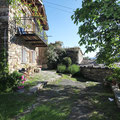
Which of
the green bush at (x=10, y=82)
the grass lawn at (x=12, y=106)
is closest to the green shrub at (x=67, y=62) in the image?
the green bush at (x=10, y=82)

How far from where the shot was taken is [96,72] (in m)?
7.94

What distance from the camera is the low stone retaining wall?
728cm

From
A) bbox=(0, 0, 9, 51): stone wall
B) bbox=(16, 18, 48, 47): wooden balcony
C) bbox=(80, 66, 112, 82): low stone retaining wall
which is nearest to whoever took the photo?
bbox=(0, 0, 9, 51): stone wall

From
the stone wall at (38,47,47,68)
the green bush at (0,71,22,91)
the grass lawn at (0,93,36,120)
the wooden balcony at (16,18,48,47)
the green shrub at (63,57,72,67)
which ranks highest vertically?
the wooden balcony at (16,18,48,47)

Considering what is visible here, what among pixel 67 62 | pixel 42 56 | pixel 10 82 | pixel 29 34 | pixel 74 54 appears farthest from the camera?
pixel 42 56

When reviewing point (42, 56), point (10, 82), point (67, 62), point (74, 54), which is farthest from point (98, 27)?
point (42, 56)

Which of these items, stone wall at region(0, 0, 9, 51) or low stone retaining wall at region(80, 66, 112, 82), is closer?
stone wall at region(0, 0, 9, 51)

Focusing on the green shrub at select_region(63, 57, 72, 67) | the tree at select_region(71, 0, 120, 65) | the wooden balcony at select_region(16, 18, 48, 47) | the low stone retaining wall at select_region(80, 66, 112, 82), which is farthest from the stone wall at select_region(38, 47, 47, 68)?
the tree at select_region(71, 0, 120, 65)

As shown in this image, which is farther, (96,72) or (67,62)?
(67,62)

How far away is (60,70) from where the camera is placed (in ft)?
31.5

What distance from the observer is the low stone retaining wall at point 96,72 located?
7281 millimetres

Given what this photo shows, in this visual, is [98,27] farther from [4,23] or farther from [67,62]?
[67,62]

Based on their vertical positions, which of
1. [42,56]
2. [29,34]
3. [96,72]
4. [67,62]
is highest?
[29,34]

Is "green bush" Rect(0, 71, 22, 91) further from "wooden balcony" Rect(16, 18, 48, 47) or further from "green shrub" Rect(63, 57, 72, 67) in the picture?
"green shrub" Rect(63, 57, 72, 67)
